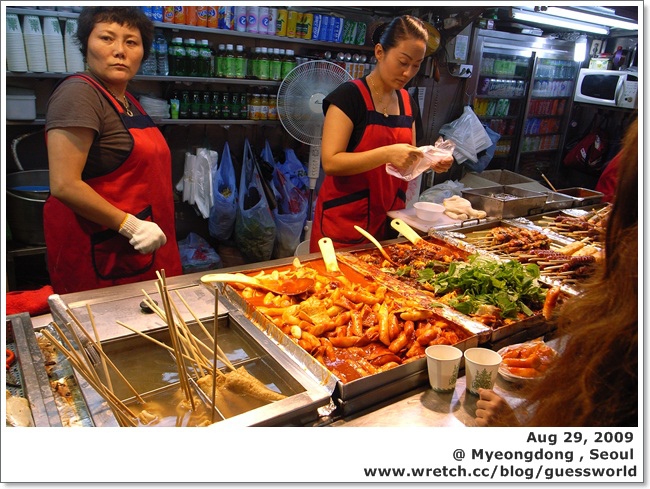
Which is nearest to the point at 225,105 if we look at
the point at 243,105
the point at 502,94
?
the point at 243,105

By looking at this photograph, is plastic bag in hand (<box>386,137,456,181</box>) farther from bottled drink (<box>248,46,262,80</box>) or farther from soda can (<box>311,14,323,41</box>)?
soda can (<box>311,14,323,41</box>)

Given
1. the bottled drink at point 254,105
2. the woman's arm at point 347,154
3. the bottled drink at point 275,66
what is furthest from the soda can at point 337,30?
the woman's arm at point 347,154

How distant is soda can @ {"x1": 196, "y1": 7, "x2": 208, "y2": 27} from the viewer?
421cm

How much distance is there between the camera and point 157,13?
402 cm

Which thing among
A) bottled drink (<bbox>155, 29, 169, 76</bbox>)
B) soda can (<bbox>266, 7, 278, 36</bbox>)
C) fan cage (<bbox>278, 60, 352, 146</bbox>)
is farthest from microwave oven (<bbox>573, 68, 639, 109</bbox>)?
bottled drink (<bbox>155, 29, 169, 76</bbox>)

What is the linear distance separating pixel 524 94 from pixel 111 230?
6755 mm

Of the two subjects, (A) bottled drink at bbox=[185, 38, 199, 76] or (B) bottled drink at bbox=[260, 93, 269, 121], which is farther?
(B) bottled drink at bbox=[260, 93, 269, 121]

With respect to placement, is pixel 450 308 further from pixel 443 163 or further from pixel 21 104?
pixel 21 104

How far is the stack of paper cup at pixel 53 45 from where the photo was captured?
3.44 m

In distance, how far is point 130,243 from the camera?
2.29 metres

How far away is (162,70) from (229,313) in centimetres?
312

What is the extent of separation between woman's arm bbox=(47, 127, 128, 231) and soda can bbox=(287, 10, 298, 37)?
124 inches

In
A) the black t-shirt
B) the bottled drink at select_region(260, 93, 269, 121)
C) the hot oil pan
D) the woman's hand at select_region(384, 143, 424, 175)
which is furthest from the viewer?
the bottled drink at select_region(260, 93, 269, 121)

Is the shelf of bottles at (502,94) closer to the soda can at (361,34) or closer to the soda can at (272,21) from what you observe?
the soda can at (361,34)
